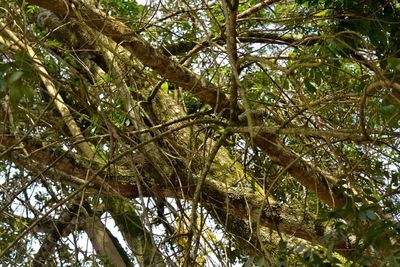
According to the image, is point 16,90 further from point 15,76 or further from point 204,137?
point 204,137

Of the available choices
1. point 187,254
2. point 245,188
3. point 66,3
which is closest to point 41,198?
point 245,188

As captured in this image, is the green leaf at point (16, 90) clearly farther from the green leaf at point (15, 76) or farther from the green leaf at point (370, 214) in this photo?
the green leaf at point (370, 214)

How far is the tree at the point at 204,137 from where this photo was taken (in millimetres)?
1967

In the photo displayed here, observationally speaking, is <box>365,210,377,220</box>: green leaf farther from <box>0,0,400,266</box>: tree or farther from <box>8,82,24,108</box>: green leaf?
<box>8,82,24,108</box>: green leaf

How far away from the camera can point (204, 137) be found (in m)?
2.99

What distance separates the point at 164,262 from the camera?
2.20 metres

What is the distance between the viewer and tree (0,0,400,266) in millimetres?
1967

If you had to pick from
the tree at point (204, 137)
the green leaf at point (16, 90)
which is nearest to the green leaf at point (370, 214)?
the tree at point (204, 137)

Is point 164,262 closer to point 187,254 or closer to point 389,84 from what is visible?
point 187,254

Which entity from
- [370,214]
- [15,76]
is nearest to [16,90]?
[15,76]

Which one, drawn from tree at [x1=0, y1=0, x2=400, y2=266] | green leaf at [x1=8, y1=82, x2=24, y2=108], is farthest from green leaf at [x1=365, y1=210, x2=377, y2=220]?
green leaf at [x1=8, y1=82, x2=24, y2=108]

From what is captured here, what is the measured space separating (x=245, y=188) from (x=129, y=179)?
59 cm

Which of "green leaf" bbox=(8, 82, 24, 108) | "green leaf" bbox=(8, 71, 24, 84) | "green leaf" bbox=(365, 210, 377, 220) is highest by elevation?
"green leaf" bbox=(8, 82, 24, 108)

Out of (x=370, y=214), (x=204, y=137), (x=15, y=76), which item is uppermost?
(x=204, y=137)
